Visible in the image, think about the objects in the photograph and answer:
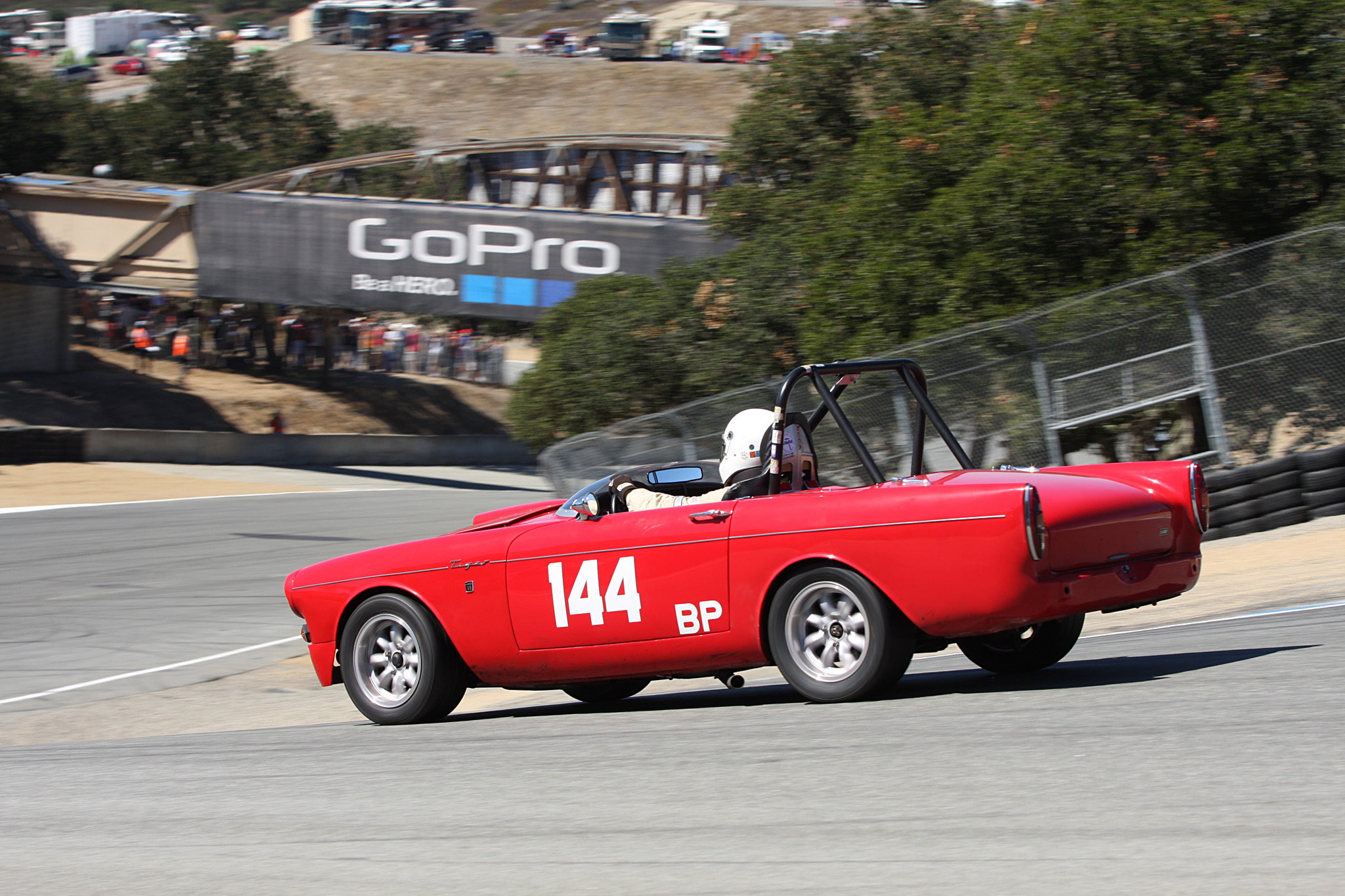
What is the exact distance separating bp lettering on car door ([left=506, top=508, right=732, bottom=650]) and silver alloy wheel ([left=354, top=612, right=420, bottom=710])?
704 millimetres

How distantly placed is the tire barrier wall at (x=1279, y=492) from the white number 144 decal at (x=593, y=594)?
7.41 meters

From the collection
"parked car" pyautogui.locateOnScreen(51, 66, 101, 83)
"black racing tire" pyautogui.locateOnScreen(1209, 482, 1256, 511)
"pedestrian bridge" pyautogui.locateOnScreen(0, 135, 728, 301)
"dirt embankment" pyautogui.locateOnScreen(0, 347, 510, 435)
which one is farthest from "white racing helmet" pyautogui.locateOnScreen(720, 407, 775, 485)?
"parked car" pyautogui.locateOnScreen(51, 66, 101, 83)

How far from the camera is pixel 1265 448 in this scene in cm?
1216

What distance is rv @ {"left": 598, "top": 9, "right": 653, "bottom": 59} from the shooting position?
8394cm

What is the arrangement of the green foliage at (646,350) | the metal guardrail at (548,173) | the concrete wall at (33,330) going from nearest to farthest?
the green foliage at (646,350), the metal guardrail at (548,173), the concrete wall at (33,330)

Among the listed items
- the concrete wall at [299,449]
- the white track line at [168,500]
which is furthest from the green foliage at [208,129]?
the white track line at [168,500]

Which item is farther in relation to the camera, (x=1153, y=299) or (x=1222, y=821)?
(x=1153, y=299)

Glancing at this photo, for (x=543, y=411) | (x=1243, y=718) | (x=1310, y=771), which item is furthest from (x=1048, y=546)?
(x=543, y=411)

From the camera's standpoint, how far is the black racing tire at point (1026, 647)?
6625mm

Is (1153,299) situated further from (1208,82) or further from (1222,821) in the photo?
(1222,821)

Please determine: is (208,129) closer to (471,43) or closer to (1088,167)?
(471,43)

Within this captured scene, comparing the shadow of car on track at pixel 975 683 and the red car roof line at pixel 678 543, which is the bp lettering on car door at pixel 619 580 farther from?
the shadow of car on track at pixel 975 683

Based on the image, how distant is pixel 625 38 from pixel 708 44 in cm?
601

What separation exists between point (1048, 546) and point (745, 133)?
22.2 metres
